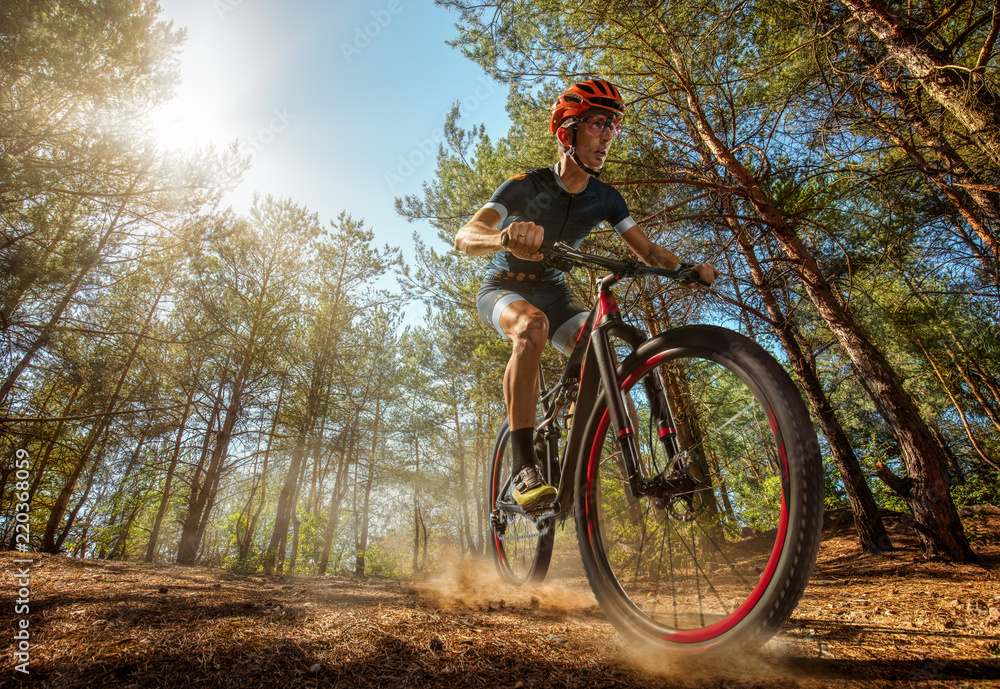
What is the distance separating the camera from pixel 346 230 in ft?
48.3

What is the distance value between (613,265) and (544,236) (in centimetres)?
85

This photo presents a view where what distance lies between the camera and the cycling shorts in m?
2.89

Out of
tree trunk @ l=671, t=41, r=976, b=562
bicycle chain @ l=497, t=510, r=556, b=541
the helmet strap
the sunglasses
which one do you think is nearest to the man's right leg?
bicycle chain @ l=497, t=510, r=556, b=541

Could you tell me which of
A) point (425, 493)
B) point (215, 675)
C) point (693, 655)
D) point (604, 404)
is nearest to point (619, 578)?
point (693, 655)

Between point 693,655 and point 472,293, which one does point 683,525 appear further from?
point 472,293

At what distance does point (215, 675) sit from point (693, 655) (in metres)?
1.53

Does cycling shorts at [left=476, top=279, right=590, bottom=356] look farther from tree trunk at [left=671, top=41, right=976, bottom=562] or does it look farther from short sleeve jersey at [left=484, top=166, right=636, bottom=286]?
tree trunk at [left=671, top=41, right=976, bottom=562]

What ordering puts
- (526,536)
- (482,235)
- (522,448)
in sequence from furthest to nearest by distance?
(526,536), (522,448), (482,235)

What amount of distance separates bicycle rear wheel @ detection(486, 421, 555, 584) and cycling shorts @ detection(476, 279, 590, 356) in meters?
1.09

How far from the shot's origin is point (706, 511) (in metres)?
2.02

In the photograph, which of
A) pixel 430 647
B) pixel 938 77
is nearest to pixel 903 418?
pixel 938 77

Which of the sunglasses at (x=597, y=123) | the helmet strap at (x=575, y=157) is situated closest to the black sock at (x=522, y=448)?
the helmet strap at (x=575, y=157)

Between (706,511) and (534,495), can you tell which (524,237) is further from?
(706,511)

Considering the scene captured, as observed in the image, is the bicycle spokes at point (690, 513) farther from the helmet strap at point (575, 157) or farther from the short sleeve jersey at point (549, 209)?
the helmet strap at point (575, 157)
